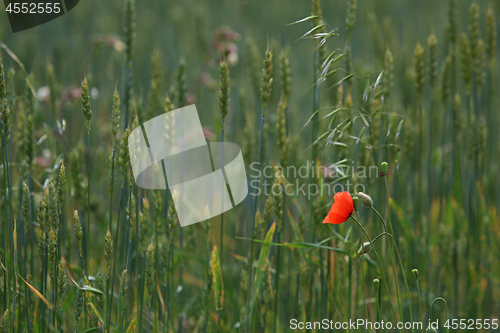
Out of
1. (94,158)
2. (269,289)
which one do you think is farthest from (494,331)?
(94,158)

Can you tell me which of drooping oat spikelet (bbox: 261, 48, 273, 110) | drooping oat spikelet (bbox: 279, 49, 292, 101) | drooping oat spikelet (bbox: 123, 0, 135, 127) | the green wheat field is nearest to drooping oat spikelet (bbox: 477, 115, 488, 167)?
the green wheat field

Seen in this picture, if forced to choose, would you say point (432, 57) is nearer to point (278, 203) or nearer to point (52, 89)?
point (278, 203)

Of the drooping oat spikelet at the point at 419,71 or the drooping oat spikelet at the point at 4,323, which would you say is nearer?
the drooping oat spikelet at the point at 4,323

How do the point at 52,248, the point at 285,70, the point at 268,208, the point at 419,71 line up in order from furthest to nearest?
the point at 419,71, the point at 285,70, the point at 268,208, the point at 52,248

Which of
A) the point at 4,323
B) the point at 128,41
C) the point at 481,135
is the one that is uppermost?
the point at 128,41

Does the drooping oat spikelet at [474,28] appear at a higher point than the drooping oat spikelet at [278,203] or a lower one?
higher

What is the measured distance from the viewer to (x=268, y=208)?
97 cm

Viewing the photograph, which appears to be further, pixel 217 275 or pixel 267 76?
pixel 217 275

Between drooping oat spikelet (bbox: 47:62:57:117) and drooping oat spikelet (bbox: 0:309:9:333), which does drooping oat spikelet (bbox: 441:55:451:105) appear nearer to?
drooping oat spikelet (bbox: 47:62:57:117)

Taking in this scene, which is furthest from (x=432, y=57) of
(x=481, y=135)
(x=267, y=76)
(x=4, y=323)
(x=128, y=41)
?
(x=4, y=323)

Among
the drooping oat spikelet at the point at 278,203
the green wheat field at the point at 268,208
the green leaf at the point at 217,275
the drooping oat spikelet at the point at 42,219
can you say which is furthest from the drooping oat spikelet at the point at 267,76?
the drooping oat spikelet at the point at 42,219

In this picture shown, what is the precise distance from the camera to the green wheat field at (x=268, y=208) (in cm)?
90

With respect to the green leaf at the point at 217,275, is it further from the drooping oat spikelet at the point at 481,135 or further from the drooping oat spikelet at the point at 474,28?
the drooping oat spikelet at the point at 474,28

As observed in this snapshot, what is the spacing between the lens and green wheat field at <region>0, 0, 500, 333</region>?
35.5 inches
